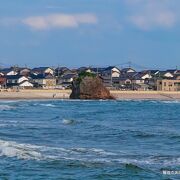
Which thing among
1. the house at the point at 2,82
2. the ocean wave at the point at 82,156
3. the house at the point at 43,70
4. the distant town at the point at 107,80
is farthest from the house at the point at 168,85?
the ocean wave at the point at 82,156

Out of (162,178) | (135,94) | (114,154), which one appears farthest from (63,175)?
(135,94)

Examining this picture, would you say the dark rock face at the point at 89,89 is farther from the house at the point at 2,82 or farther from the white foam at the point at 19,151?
the white foam at the point at 19,151

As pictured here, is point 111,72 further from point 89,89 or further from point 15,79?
point 89,89

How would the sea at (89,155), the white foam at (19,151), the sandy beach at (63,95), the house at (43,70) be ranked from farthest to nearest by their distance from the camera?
the house at (43,70), the sandy beach at (63,95), the white foam at (19,151), the sea at (89,155)

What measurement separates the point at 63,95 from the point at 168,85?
125 feet

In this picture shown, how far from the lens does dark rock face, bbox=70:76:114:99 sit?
99.9 metres

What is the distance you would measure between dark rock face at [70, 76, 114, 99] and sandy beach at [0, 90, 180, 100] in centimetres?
995

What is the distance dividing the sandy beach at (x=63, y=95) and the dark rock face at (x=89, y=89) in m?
9.95

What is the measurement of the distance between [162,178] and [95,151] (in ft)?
22.0

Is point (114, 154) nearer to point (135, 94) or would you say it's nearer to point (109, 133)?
point (109, 133)

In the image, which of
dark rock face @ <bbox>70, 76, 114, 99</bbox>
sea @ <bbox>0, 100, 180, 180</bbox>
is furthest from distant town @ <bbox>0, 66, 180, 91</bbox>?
sea @ <bbox>0, 100, 180, 180</bbox>

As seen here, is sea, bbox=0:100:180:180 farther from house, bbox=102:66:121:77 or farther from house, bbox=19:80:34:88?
house, bbox=102:66:121:77

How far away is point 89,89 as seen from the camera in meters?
103

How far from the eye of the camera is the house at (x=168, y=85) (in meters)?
145
